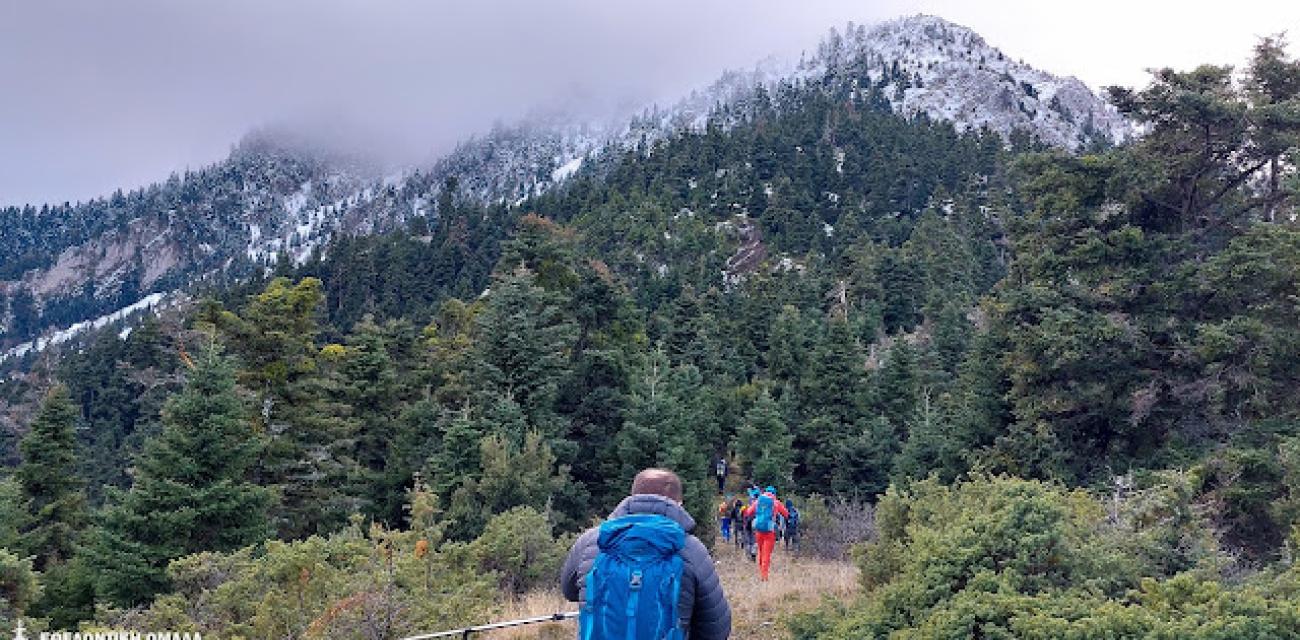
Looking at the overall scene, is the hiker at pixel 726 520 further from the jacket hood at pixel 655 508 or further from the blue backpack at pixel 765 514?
the jacket hood at pixel 655 508

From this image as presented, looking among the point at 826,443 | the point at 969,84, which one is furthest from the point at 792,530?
the point at 969,84

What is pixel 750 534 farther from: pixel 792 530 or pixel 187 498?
pixel 187 498

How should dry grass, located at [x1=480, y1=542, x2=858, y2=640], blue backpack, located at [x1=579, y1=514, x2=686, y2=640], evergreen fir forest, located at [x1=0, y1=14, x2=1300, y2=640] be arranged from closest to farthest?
blue backpack, located at [x1=579, y1=514, x2=686, y2=640] → evergreen fir forest, located at [x1=0, y1=14, x2=1300, y2=640] → dry grass, located at [x1=480, y1=542, x2=858, y2=640]

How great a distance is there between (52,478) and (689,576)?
22667 millimetres

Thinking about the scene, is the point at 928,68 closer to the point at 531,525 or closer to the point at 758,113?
the point at 758,113

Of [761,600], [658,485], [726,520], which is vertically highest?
[658,485]

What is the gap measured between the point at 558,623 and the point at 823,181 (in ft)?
244

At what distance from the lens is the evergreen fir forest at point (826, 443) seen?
6.81 m

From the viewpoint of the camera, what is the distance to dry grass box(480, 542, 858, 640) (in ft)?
30.9

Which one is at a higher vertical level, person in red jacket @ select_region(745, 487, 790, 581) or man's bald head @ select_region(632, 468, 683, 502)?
man's bald head @ select_region(632, 468, 683, 502)

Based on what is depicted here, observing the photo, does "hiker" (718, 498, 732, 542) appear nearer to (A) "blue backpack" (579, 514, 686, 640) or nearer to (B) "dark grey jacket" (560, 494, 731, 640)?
(B) "dark grey jacket" (560, 494, 731, 640)

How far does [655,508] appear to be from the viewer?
404cm

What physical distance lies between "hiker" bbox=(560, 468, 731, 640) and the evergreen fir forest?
2567 millimetres

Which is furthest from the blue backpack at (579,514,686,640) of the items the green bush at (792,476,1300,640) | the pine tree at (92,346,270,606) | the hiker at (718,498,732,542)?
the hiker at (718,498,732,542)
